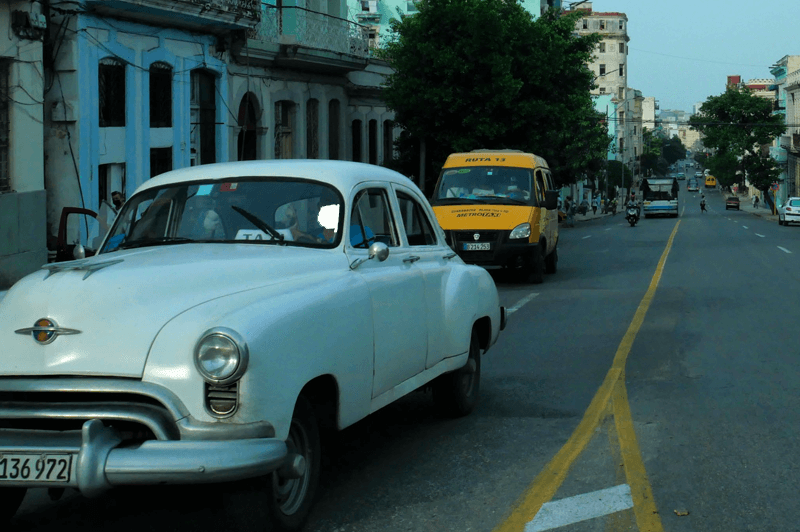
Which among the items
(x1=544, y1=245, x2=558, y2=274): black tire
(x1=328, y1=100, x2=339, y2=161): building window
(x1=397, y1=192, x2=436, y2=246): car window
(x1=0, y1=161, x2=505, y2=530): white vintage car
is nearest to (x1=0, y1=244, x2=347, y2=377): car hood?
(x1=0, y1=161, x2=505, y2=530): white vintage car

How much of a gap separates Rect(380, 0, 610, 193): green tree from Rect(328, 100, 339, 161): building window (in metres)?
2.01

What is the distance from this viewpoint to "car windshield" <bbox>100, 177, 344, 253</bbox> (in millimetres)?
5820

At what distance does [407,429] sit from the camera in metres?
7.26

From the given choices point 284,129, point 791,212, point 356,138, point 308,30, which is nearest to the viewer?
point 308,30

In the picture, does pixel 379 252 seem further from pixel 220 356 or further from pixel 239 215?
pixel 220 356

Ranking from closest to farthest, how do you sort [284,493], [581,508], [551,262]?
[284,493] < [581,508] < [551,262]

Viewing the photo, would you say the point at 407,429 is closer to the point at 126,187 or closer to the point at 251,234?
the point at 251,234

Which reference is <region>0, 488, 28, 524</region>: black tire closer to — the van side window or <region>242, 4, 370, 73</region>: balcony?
the van side window

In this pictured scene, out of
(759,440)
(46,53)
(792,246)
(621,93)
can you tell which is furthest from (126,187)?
(621,93)

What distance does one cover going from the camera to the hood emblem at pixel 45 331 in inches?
175

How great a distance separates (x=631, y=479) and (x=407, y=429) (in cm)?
185

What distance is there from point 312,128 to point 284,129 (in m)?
2.12

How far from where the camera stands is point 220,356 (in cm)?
433

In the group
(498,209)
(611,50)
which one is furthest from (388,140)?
(611,50)
